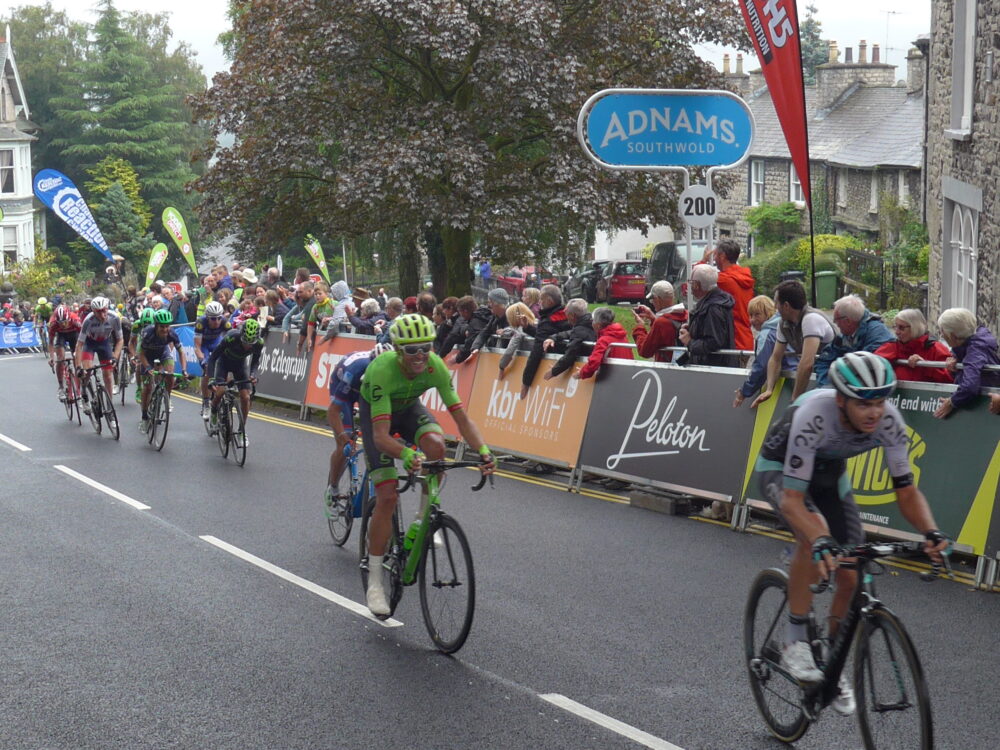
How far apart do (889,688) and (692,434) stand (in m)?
6.57

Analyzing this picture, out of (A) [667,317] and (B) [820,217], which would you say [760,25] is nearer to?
(A) [667,317]

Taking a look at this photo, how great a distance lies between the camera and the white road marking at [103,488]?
12.7 meters

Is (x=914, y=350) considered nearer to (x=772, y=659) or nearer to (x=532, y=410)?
(x=772, y=659)

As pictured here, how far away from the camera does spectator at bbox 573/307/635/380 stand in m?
13.1

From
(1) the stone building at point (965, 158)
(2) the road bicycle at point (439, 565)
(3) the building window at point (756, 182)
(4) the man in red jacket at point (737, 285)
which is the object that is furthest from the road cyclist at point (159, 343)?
(3) the building window at point (756, 182)

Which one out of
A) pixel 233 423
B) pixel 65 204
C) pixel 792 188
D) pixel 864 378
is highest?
pixel 792 188

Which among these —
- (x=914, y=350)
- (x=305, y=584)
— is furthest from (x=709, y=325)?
(x=305, y=584)

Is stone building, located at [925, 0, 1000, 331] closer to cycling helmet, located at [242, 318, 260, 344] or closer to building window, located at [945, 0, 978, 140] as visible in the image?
building window, located at [945, 0, 978, 140]

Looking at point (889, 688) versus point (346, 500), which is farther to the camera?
point (346, 500)

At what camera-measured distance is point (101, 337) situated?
58.4 feet

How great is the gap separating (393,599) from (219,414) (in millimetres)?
8066

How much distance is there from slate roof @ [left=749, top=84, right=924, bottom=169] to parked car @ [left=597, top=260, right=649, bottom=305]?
5.68 meters

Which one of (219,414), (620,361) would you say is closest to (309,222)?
(219,414)

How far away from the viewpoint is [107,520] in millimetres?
11914
